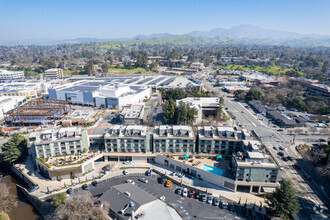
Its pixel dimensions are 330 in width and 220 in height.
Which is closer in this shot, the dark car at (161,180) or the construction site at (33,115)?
the dark car at (161,180)

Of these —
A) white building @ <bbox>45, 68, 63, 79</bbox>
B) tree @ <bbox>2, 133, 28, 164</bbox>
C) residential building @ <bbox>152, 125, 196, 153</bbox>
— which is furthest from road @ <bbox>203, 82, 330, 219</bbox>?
white building @ <bbox>45, 68, 63, 79</bbox>

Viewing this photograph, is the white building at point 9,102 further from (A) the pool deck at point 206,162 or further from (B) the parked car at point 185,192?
(B) the parked car at point 185,192

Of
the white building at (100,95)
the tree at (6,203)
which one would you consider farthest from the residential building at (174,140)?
the white building at (100,95)

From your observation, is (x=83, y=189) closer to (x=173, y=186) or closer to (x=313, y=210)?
(x=173, y=186)

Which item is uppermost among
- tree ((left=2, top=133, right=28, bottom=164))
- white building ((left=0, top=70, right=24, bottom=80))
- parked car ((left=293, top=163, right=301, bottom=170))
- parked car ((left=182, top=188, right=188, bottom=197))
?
white building ((left=0, top=70, right=24, bottom=80))

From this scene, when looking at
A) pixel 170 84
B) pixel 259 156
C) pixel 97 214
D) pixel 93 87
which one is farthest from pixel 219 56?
pixel 97 214

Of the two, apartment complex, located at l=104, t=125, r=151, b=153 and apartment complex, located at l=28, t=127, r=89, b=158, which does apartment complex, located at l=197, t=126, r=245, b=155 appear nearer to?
apartment complex, located at l=104, t=125, r=151, b=153

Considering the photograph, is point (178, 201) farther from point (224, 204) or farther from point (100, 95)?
point (100, 95)
